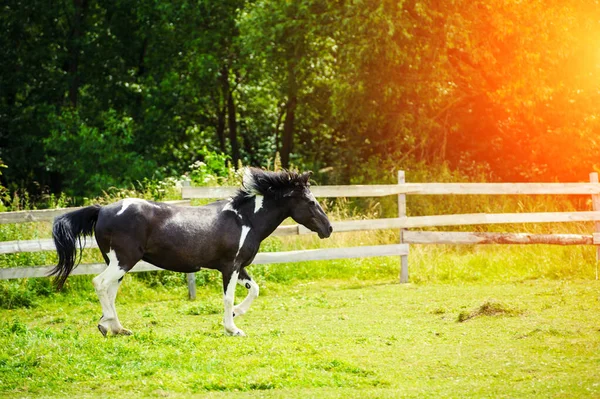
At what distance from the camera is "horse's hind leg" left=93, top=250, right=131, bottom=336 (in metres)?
8.95

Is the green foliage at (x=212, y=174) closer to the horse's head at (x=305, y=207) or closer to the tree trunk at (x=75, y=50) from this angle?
the horse's head at (x=305, y=207)

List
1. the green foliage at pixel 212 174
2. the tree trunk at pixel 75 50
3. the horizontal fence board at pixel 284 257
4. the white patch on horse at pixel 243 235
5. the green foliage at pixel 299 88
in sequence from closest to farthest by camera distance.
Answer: the white patch on horse at pixel 243 235 → the horizontal fence board at pixel 284 257 → the green foliage at pixel 212 174 → the green foliage at pixel 299 88 → the tree trunk at pixel 75 50

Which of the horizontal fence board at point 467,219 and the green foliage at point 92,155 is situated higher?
the green foliage at point 92,155

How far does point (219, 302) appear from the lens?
459 inches

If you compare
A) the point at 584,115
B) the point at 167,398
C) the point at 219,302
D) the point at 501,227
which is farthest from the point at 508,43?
the point at 167,398

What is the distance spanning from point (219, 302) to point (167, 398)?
5.13 meters

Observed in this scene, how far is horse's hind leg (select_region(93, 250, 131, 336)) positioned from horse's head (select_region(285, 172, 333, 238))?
213cm

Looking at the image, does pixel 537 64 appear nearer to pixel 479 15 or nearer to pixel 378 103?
pixel 479 15

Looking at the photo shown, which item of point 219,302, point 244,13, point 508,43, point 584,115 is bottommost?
point 219,302

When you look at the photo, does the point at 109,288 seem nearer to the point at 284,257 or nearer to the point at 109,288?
the point at 109,288

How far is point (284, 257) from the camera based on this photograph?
12.7m

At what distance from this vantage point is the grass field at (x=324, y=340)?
22.6 feet

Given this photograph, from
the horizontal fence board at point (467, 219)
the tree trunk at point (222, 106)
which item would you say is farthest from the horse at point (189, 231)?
the tree trunk at point (222, 106)

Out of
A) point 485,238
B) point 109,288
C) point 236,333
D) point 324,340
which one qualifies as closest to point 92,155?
point 485,238
